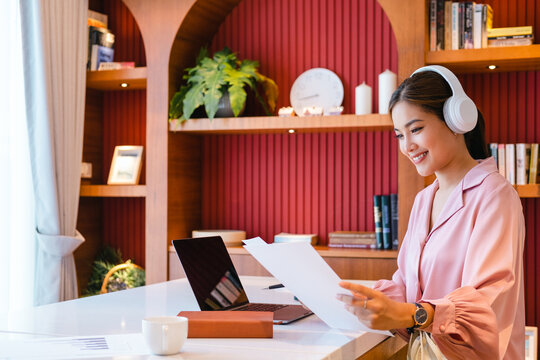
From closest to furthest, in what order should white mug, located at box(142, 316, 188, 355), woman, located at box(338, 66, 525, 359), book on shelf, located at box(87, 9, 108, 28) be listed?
white mug, located at box(142, 316, 188, 355), woman, located at box(338, 66, 525, 359), book on shelf, located at box(87, 9, 108, 28)

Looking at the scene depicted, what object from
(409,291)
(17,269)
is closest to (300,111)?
(17,269)

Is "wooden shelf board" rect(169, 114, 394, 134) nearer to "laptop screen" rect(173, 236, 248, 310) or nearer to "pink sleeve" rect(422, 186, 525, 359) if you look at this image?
"laptop screen" rect(173, 236, 248, 310)

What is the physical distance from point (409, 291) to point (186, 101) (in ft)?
7.45

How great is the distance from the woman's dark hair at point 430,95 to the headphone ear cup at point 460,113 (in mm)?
33

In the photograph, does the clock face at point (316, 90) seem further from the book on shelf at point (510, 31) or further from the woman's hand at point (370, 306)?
the woman's hand at point (370, 306)

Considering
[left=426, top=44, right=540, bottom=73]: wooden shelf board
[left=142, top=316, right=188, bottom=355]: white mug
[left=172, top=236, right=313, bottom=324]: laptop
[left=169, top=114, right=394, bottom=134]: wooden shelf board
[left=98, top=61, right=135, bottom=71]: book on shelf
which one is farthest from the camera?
[left=98, top=61, right=135, bottom=71]: book on shelf

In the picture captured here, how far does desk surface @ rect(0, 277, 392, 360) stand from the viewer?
1414 mm

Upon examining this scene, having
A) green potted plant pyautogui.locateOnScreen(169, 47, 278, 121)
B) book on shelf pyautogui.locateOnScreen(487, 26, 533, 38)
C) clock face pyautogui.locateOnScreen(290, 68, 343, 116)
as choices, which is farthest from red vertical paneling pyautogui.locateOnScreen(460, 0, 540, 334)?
green potted plant pyautogui.locateOnScreen(169, 47, 278, 121)

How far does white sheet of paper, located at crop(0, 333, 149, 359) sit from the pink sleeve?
2.19 feet

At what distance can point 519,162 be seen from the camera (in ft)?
11.2

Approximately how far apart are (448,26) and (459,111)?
6.52 feet

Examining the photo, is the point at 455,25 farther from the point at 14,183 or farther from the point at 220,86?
the point at 14,183

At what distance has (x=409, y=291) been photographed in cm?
180

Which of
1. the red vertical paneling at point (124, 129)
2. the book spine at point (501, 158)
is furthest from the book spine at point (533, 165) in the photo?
the red vertical paneling at point (124, 129)
